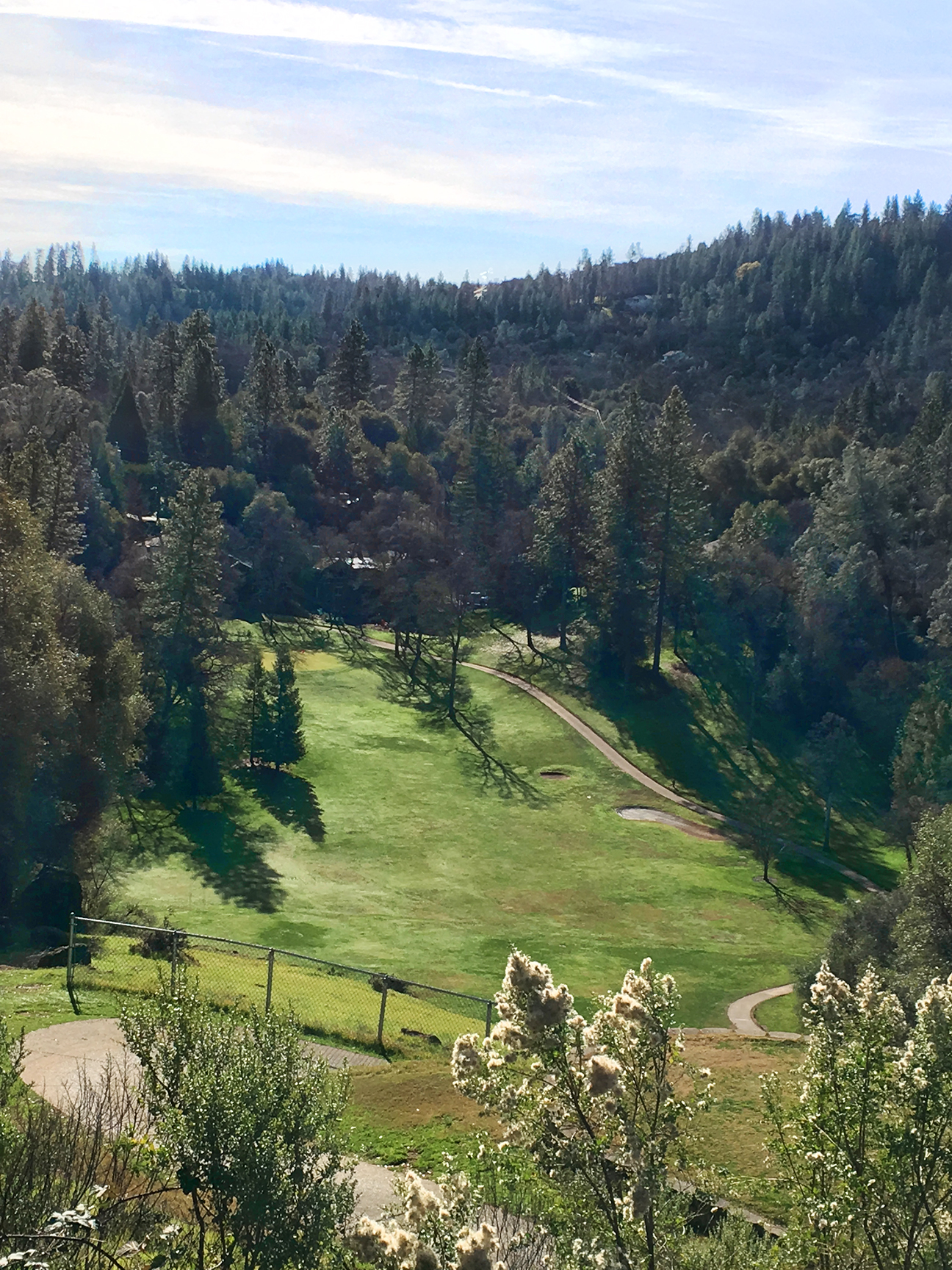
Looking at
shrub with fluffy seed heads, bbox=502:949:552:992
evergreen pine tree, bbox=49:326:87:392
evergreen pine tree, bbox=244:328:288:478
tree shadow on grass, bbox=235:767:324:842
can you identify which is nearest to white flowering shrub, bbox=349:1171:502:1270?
shrub with fluffy seed heads, bbox=502:949:552:992

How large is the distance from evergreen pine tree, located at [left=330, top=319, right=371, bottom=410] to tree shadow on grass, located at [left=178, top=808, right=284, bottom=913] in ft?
236

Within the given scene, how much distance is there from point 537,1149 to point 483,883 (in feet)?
131

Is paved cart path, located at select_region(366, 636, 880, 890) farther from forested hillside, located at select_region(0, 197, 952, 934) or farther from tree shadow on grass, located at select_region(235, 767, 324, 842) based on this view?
tree shadow on grass, located at select_region(235, 767, 324, 842)

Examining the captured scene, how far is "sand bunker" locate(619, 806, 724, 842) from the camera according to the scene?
189 feet

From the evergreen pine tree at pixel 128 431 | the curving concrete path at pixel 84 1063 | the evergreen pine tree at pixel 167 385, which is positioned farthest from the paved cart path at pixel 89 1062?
the evergreen pine tree at pixel 167 385

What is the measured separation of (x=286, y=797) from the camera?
5681cm

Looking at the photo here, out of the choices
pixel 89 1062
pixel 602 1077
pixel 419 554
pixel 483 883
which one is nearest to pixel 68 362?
pixel 419 554

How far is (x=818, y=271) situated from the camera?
18650cm

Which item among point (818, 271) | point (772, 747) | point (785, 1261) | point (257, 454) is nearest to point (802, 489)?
point (772, 747)

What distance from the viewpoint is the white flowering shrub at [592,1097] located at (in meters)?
9.30

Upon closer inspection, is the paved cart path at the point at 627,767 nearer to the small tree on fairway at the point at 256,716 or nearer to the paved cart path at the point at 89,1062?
the small tree on fairway at the point at 256,716

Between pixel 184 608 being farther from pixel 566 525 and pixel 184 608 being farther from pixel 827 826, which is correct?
pixel 827 826

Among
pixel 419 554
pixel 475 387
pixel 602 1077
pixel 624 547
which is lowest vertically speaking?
pixel 419 554

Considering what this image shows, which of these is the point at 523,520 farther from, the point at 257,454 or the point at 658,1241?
the point at 658,1241
